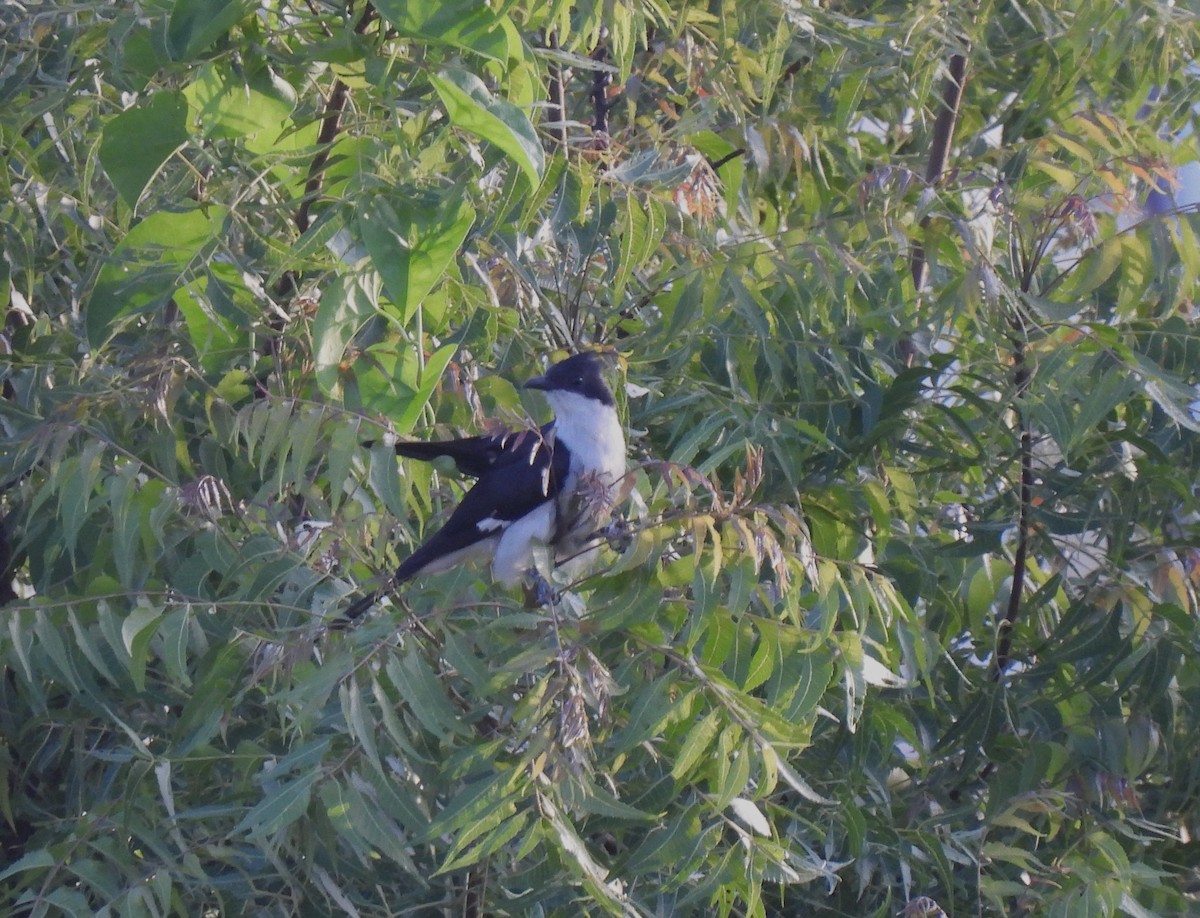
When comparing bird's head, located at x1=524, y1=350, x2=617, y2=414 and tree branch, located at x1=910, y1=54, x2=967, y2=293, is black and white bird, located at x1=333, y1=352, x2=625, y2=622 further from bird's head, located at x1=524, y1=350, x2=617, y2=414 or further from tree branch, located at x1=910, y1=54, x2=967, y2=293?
tree branch, located at x1=910, y1=54, x2=967, y2=293

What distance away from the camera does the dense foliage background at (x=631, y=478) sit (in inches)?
99.7

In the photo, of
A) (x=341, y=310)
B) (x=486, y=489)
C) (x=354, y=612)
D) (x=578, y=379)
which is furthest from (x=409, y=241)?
(x=578, y=379)

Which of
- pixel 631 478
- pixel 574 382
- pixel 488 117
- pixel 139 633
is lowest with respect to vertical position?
pixel 574 382

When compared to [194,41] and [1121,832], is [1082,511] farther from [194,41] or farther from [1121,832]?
[194,41]

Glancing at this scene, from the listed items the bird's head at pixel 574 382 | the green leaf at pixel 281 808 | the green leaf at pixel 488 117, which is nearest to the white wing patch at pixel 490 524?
the bird's head at pixel 574 382

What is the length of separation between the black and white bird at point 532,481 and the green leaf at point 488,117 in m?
1.08

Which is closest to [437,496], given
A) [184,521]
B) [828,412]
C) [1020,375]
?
[184,521]

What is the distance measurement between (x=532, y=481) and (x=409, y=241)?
136cm

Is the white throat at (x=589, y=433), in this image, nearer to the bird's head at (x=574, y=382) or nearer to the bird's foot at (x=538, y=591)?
the bird's head at (x=574, y=382)

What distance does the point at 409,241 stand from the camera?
237 cm

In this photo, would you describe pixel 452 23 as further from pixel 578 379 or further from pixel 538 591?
pixel 578 379

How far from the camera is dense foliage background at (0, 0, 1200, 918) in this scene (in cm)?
253

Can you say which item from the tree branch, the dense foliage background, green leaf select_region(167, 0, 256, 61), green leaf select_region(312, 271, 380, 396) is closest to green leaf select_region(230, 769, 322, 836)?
the dense foliage background

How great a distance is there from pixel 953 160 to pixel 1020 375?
1.23 m
